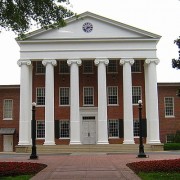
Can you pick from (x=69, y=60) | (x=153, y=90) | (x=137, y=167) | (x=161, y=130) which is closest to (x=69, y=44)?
(x=69, y=60)

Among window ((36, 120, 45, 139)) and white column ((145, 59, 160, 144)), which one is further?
window ((36, 120, 45, 139))

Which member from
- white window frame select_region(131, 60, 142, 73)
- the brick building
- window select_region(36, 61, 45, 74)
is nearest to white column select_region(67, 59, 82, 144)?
the brick building

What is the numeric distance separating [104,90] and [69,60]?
5.21 metres

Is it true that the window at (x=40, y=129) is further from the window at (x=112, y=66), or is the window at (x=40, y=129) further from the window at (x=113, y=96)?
the window at (x=112, y=66)

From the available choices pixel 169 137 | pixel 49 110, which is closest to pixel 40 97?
pixel 49 110

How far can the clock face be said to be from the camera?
4609cm

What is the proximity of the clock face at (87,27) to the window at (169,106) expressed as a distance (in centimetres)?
1285

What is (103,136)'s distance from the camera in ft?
145

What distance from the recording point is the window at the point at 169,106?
50062mm

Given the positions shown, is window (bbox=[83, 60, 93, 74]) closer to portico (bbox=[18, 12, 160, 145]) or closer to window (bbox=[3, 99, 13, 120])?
portico (bbox=[18, 12, 160, 145])

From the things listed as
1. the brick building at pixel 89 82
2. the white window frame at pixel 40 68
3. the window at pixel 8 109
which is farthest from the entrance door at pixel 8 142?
the white window frame at pixel 40 68

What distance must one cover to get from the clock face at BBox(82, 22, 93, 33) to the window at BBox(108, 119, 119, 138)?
10895 millimetres

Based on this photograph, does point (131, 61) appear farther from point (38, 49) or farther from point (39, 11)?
point (39, 11)

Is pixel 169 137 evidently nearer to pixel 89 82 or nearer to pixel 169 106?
pixel 169 106
